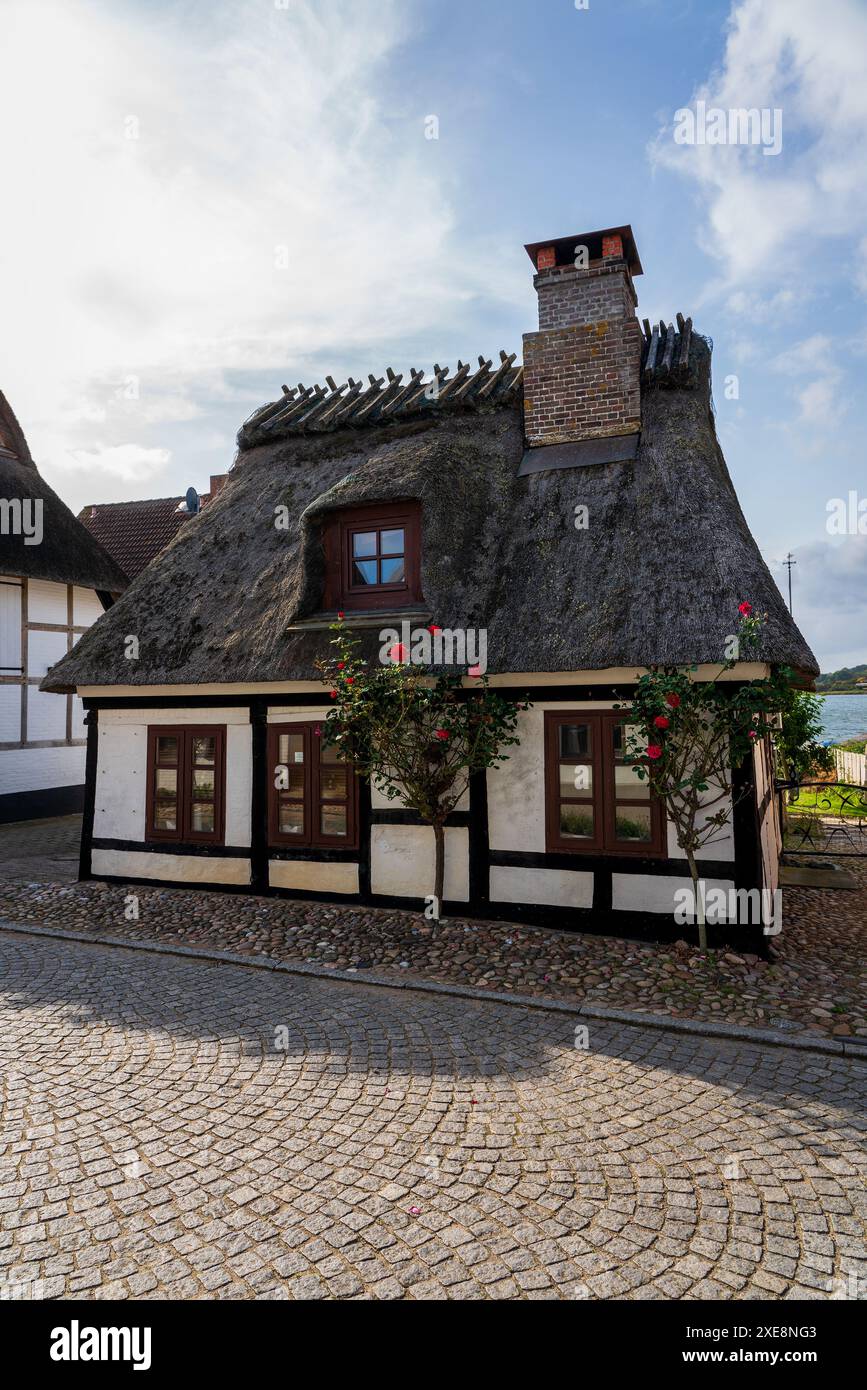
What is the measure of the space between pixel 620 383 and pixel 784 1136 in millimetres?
7743

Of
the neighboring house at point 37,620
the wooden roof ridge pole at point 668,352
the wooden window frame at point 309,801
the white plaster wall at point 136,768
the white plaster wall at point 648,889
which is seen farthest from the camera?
the neighboring house at point 37,620

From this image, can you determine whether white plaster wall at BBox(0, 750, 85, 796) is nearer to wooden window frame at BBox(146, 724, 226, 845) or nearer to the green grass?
wooden window frame at BBox(146, 724, 226, 845)

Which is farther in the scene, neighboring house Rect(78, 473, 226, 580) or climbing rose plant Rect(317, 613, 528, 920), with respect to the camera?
neighboring house Rect(78, 473, 226, 580)

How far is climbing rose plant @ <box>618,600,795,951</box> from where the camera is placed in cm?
671

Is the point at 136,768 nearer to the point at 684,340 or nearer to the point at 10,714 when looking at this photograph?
the point at 10,714

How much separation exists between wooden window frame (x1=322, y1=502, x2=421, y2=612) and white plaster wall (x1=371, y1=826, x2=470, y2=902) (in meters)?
2.58

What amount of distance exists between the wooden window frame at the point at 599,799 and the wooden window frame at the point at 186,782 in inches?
161

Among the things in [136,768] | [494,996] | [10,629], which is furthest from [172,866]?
[10,629]

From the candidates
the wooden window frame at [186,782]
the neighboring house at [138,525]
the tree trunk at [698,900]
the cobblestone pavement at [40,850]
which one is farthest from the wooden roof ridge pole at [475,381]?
the neighboring house at [138,525]

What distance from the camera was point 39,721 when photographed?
1636 cm

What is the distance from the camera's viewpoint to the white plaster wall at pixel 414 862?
325 inches

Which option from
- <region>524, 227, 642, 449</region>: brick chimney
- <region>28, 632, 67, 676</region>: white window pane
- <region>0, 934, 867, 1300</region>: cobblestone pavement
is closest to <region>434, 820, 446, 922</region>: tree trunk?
<region>0, 934, 867, 1300</region>: cobblestone pavement

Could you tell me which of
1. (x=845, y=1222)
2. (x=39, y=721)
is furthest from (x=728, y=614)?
(x=39, y=721)

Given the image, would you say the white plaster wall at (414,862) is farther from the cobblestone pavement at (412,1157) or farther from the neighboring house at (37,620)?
the neighboring house at (37,620)
